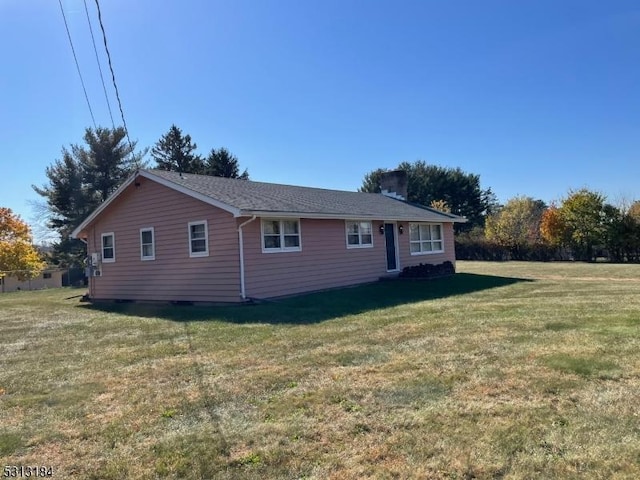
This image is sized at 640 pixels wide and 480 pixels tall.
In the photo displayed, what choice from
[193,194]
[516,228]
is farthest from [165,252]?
[516,228]

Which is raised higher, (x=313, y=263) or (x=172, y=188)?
(x=172, y=188)

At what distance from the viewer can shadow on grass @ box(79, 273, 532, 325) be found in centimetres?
963

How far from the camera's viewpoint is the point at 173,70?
32.4 feet

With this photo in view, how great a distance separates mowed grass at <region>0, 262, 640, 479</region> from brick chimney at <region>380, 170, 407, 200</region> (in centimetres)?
1514

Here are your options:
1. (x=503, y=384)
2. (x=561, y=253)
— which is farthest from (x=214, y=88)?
(x=561, y=253)

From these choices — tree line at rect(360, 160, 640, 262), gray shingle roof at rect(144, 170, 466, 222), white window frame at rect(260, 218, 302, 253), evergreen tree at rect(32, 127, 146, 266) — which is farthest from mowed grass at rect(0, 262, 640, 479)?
evergreen tree at rect(32, 127, 146, 266)

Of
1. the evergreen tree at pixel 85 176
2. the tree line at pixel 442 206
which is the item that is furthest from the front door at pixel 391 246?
the evergreen tree at pixel 85 176

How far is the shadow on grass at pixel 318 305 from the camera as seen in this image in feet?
31.6

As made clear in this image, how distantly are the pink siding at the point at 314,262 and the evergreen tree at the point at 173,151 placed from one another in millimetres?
30577

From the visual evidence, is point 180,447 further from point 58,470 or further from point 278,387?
point 278,387

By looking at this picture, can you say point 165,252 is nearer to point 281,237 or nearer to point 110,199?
point 110,199

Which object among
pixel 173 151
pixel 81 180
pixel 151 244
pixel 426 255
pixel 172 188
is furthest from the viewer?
pixel 173 151

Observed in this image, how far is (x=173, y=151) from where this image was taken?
4331 centimetres

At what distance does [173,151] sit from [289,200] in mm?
32357
